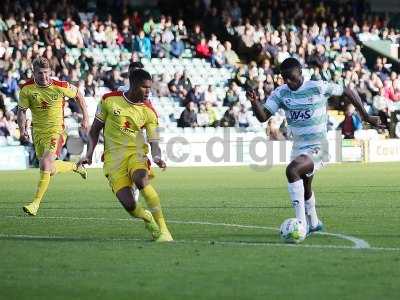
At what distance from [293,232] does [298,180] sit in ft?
3.10

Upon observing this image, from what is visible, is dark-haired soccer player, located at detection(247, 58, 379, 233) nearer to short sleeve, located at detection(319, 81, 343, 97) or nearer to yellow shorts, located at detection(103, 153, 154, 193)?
short sleeve, located at detection(319, 81, 343, 97)

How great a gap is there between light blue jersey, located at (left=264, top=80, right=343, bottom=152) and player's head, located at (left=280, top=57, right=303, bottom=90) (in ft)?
0.52

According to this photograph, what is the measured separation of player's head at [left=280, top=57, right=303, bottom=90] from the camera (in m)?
12.9

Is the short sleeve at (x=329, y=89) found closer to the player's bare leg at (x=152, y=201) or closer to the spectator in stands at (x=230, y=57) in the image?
the player's bare leg at (x=152, y=201)

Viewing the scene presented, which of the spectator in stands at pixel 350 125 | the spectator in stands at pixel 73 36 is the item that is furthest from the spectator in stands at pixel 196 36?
the spectator in stands at pixel 350 125

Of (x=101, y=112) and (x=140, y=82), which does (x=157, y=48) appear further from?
(x=140, y=82)

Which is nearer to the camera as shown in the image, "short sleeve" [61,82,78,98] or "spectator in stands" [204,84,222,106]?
"short sleeve" [61,82,78,98]

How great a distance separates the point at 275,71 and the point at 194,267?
102ft

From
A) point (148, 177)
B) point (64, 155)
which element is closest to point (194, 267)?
point (148, 177)

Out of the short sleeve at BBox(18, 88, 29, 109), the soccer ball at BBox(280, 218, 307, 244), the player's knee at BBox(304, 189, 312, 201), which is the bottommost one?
the soccer ball at BBox(280, 218, 307, 244)

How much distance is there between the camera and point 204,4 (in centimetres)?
4244

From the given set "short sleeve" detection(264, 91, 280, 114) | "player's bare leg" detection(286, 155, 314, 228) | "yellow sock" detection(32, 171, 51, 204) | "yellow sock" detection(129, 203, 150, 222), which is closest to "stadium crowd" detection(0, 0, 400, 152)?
"yellow sock" detection(32, 171, 51, 204)

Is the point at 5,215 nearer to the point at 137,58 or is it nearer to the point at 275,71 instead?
the point at 137,58

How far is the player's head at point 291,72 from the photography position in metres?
12.9
